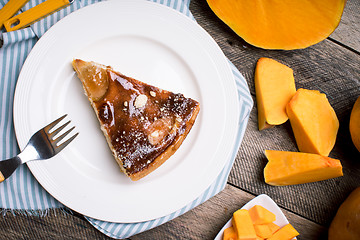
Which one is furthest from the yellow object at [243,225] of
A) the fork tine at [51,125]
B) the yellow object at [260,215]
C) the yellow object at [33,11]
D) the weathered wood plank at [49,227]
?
the yellow object at [33,11]

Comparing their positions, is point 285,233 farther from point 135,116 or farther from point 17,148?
point 17,148

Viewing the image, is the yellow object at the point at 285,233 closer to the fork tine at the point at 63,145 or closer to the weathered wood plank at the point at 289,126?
the weathered wood plank at the point at 289,126

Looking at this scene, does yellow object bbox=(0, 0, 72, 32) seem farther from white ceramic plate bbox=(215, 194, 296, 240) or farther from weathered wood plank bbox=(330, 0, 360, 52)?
weathered wood plank bbox=(330, 0, 360, 52)

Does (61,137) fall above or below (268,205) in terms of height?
above

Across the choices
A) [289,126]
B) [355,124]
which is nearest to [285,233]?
[289,126]

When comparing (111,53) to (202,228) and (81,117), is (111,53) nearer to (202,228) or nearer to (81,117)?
(81,117)

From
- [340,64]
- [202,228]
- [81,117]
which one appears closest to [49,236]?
[81,117]
